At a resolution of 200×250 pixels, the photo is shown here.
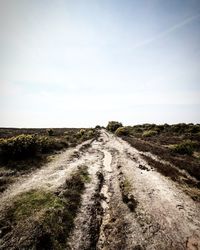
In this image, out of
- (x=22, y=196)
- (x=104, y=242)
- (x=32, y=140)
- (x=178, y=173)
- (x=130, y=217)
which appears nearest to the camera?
(x=104, y=242)

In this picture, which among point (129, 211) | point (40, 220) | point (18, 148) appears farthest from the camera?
point (18, 148)

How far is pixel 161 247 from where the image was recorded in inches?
332

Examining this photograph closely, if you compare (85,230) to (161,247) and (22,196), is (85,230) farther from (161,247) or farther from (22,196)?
(22,196)

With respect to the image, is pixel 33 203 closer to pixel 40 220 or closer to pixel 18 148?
pixel 40 220

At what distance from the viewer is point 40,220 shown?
9.67 meters

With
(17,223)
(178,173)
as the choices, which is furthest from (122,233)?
(178,173)

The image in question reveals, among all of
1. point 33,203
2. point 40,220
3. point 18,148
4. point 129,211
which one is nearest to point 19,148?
point 18,148

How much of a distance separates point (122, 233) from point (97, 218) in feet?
6.55

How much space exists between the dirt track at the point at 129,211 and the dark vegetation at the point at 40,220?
58cm

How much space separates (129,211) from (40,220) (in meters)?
5.20

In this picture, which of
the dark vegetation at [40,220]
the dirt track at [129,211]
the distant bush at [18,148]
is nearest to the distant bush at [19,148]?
the distant bush at [18,148]

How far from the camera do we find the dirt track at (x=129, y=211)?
29.5 ft

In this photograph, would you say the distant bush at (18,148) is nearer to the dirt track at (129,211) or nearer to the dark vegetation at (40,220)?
the dirt track at (129,211)

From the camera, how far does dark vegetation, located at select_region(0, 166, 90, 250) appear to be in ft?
27.6
